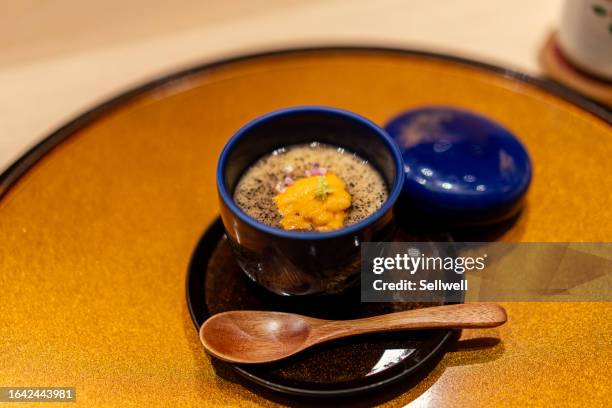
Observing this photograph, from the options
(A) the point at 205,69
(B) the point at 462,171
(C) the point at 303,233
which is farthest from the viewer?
(A) the point at 205,69

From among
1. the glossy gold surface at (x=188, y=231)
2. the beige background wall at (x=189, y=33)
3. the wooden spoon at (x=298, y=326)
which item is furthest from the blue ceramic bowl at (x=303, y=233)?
the beige background wall at (x=189, y=33)

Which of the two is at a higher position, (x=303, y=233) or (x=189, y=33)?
(x=189, y=33)

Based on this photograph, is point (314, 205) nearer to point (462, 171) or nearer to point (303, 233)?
point (303, 233)

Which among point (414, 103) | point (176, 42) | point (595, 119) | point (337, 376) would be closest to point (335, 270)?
point (337, 376)

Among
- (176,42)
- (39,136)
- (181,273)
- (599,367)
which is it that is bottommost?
(599,367)

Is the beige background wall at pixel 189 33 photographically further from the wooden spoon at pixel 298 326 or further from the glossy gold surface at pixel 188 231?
the wooden spoon at pixel 298 326

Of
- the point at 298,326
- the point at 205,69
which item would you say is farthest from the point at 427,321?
the point at 205,69

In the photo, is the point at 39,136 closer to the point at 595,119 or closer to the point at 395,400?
the point at 395,400
